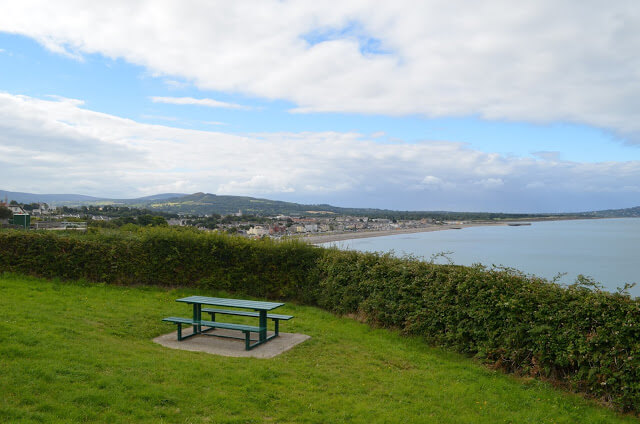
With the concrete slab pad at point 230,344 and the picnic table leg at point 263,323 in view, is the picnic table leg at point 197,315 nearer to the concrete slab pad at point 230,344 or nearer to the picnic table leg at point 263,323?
the concrete slab pad at point 230,344

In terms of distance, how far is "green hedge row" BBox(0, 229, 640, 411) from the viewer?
18.4 ft

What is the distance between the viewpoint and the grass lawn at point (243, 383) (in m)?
4.42

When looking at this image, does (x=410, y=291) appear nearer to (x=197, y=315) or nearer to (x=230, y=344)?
(x=230, y=344)

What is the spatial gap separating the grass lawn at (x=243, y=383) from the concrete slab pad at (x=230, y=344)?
0.23 metres

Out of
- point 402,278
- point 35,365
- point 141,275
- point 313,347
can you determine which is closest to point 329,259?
point 402,278

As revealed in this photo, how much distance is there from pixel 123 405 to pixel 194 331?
13.1ft

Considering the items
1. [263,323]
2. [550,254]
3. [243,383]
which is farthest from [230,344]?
[550,254]

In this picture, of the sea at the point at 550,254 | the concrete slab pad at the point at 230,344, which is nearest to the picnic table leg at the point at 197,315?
the concrete slab pad at the point at 230,344

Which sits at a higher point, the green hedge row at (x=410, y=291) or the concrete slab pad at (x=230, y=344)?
the green hedge row at (x=410, y=291)

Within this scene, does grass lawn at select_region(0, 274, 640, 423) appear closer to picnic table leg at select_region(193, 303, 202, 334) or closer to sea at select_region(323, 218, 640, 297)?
picnic table leg at select_region(193, 303, 202, 334)

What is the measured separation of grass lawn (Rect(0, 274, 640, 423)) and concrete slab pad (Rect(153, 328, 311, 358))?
0.75 feet

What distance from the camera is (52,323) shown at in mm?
7188

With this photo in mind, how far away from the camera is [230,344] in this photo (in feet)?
25.4

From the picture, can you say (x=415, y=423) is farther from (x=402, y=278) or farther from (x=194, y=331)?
(x=194, y=331)
